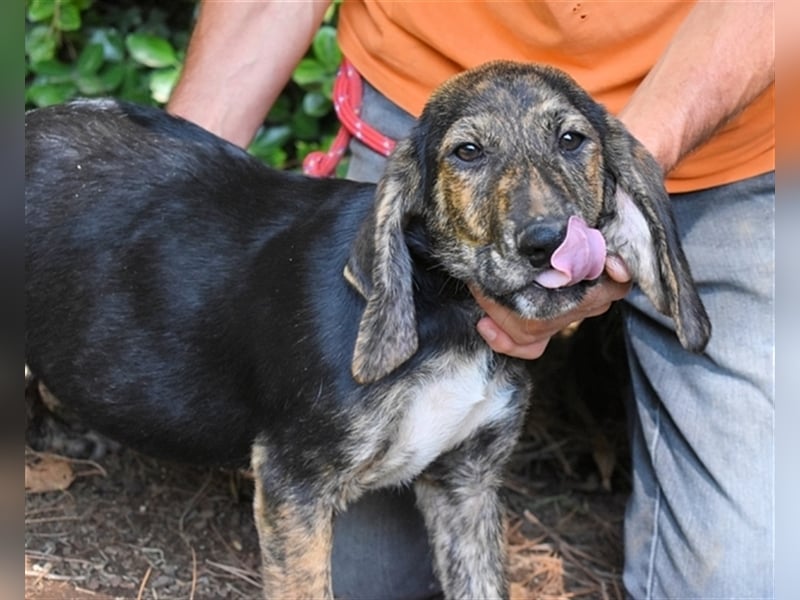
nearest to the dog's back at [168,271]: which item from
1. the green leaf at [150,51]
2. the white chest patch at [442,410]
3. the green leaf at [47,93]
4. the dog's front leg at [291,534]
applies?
the dog's front leg at [291,534]

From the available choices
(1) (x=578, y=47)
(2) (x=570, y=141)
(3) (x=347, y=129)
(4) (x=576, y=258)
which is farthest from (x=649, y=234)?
(3) (x=347, y=129)

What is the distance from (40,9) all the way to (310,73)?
100cm

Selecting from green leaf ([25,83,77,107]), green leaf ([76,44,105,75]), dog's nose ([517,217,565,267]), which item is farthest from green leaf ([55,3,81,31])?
dog's nose ([517,217,565,267])

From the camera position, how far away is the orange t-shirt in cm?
354

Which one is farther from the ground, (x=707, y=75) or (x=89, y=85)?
(x=707, y=75)

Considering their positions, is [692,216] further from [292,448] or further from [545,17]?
[292,448]

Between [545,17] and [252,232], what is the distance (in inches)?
41.8

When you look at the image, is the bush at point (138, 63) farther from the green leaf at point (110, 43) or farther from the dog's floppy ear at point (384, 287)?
the dog's floppy ear at point (384, 287)

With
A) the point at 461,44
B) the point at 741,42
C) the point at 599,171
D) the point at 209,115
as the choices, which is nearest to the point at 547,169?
the point at 599,171

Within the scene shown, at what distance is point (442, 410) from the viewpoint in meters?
3.04

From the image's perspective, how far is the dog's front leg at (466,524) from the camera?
11.1ft

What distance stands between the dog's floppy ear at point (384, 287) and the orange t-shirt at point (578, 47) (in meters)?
0.93

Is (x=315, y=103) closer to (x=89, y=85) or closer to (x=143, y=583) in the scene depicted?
(x=89, y=85)

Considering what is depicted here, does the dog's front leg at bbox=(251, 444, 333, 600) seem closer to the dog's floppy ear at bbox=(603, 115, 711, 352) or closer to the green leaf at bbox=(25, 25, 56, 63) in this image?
the dog's floppy ear at bbox=(603, 115, 711, 352)
